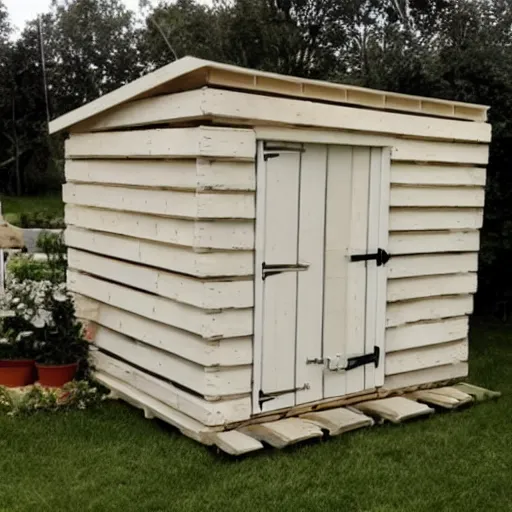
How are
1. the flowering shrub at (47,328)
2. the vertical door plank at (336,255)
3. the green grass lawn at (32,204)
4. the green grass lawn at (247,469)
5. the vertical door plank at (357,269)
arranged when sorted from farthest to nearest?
1. the green grass lawn at (32,204)
2. the flowering shrub at (47,328)
3. the vertical door plank at (357,269)
4. the vertical door plank at (336,255)
5. the green grass lawn at (247,469)

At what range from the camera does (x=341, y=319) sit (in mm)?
5109

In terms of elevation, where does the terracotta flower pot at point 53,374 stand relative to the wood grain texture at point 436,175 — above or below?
below

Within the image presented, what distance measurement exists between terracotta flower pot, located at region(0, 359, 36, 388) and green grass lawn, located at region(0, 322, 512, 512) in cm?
49

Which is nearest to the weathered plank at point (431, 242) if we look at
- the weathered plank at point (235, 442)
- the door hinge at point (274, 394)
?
the door hinge at point (274, 394)

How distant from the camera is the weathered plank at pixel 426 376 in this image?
5.49 meters

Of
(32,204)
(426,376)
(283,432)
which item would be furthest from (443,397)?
(32,204)

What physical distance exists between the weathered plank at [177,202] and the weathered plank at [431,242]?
1.34 m

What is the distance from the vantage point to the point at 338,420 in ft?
15.9

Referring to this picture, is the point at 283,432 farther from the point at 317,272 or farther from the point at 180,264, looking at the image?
the point at 180,264

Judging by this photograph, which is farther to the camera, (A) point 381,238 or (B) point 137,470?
(A) point 381,238

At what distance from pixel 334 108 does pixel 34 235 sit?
9.89 metres

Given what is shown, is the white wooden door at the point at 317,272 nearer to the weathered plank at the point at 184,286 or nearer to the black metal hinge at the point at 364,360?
the black metal hinge at the point at 364,360

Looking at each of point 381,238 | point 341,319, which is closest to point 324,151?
point 381,238

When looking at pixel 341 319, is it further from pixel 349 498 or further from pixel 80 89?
pixel 80 89
